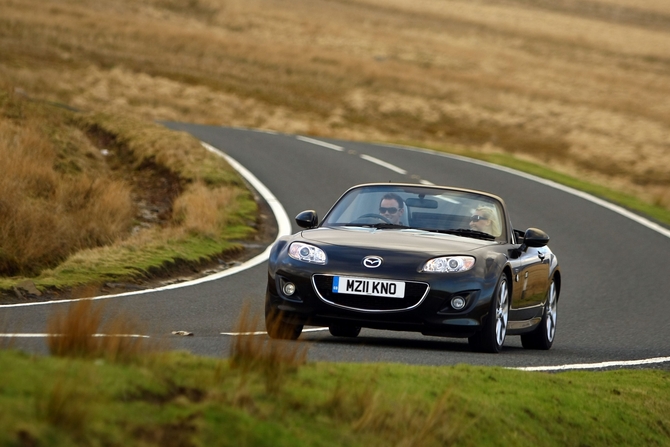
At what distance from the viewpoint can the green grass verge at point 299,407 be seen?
4445 millimetres

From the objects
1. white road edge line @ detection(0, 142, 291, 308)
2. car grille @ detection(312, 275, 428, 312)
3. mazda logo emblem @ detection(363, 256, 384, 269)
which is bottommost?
white road edge line @ detection(0, 142, 291, 308)

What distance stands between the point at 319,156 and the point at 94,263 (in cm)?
1493

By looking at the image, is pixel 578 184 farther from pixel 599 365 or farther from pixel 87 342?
pixel 87 342

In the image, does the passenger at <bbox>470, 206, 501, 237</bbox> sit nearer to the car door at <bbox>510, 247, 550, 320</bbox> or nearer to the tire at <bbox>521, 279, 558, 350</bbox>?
the car door at <bbox>510, 247, 550, 320</bbox>

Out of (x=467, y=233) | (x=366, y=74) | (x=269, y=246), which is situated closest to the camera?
(x=467, y=233)

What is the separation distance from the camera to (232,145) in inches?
1126

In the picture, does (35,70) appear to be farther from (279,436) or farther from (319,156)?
(279,436)

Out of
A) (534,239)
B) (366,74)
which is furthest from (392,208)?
(366,74)

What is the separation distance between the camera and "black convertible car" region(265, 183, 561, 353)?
923cm

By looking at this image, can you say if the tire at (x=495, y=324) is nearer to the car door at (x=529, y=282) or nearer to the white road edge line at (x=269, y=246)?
the car door at (x=529, y=282)

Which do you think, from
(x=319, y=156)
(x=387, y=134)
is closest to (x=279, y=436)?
(x=319, y=156)

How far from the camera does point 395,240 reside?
9680mm

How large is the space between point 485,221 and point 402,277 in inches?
69.2

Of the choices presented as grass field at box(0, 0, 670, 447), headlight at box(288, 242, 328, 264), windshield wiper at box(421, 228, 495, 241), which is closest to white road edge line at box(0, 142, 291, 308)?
grass field at box(0, 0, 670, 447)
